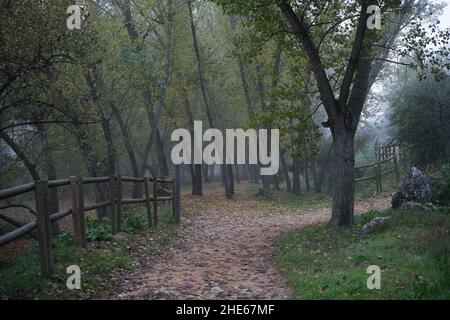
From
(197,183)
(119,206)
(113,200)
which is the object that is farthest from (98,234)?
(197,183)

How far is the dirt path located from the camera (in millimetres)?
7108

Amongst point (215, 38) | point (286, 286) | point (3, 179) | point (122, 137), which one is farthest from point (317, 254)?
point (215, 38)

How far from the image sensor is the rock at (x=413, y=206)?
11.7 metres

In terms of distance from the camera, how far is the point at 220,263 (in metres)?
9.68

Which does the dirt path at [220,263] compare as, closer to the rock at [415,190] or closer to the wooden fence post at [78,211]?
the wooden fence post at [78,211]

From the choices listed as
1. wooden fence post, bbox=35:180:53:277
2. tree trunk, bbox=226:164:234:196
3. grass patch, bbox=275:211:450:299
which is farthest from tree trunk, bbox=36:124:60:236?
tree trunk, bbox=226:164:234:196

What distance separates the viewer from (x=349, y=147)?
11.9 m

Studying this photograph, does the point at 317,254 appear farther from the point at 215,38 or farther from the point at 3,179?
the point at 215,38

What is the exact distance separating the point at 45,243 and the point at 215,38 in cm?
2185

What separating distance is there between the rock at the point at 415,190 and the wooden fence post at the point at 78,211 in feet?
27.6

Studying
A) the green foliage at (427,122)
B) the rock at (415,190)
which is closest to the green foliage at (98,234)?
the rock at (415,190)

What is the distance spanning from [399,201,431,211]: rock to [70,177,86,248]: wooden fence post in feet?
26.0

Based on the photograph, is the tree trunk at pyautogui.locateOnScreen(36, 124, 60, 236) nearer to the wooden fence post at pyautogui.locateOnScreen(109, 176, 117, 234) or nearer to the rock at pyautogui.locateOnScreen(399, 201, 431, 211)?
the wooden fence post at pyautogui.locateOnScreen(109, 176, 117, 234)

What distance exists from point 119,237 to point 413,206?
285 inches
